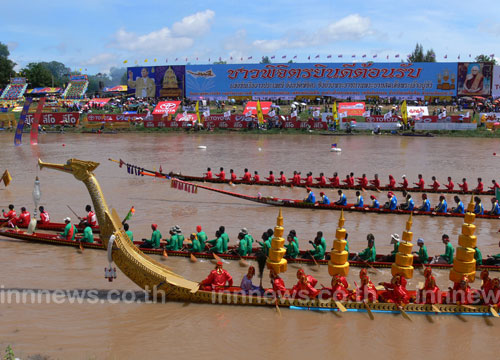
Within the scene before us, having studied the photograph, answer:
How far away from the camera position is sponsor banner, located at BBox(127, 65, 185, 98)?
5269cm

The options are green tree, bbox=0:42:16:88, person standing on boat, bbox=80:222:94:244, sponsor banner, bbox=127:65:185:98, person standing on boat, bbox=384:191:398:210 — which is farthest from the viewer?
green tree, bbox=0:42:16:88

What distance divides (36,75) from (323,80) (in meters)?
47.7

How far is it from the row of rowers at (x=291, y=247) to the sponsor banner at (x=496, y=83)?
42258 millimetres

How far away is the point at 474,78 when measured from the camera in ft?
153

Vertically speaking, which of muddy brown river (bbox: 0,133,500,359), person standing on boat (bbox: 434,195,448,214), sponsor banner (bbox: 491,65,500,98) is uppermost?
sponsor banner (bbox: 491,65,500,98)

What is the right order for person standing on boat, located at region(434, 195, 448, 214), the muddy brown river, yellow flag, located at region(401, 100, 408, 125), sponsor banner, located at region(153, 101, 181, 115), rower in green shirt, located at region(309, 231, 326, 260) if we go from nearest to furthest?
the muddy brown river → rower in green shirt, located at region(309, 231, 326, 260) → person standing on boat, located at region(434, 195, 448, 214) → yellow flag, located at region(401, 100, 408, 125) → sponsor banner, located at region(153, 101, 181, 115)

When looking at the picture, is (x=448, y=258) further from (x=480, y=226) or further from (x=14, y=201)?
(x=14, y=201)

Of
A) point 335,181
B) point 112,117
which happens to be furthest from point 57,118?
point 335,181

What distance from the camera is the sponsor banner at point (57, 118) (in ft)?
144

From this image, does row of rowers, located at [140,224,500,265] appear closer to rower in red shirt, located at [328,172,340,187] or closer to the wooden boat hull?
the wooden boat hull

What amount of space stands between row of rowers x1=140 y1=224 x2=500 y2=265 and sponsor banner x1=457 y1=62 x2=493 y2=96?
136 feet

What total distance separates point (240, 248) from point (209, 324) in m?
2.88

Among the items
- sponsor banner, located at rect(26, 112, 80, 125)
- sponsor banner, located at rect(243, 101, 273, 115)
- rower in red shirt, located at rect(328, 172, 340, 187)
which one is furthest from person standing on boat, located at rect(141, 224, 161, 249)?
sponsor banner, located at rect(26, 112, 80, 125)

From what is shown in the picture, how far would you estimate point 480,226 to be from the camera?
1376 centimetres
